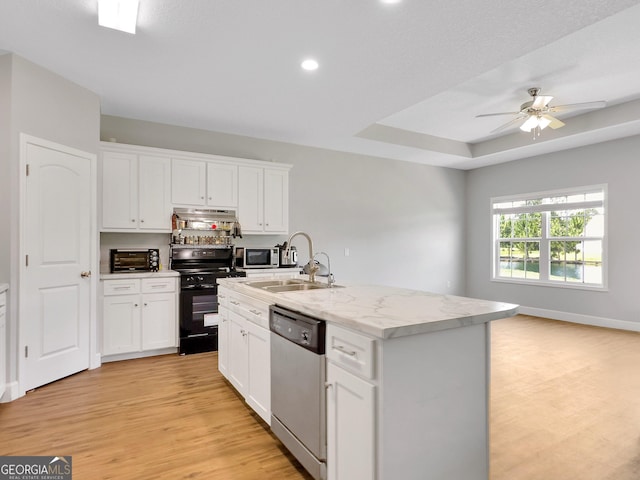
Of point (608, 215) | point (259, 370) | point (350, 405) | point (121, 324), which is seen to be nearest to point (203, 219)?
point (121, 324)

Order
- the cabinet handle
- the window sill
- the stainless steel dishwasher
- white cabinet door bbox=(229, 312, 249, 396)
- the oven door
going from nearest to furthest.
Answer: the cabinet handle → the stainless steel dishwasher → white cabinet door bbox=(229, 312, 249, 396) → the oven door → the window sill

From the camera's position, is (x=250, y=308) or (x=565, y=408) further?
(x=565, y=408)

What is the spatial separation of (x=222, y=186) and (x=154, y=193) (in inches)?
31.9

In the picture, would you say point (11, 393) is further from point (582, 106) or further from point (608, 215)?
point (608, 215)

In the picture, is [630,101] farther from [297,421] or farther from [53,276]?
[53,276]

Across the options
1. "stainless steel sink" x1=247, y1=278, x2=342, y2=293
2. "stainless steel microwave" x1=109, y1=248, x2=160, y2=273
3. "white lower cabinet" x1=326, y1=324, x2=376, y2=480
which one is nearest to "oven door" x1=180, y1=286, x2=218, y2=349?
"stainless steel microwave" x1=109, y1=248, x2=160, y2=273

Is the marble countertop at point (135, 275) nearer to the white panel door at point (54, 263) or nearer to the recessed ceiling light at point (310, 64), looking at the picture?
the white panel door at point (54, 263)

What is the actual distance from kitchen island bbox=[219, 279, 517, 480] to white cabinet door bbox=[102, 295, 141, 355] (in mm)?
2803

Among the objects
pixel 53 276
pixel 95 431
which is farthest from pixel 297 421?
pixel 53 276

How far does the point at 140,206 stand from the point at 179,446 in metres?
2.80

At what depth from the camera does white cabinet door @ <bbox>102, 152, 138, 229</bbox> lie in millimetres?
3883

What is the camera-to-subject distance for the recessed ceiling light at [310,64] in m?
3.00

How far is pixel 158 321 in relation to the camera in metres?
3.89

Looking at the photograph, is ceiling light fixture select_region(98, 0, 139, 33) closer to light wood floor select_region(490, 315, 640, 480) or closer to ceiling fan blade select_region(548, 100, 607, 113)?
light wood floor select_region(490, 315, 640, 480)
